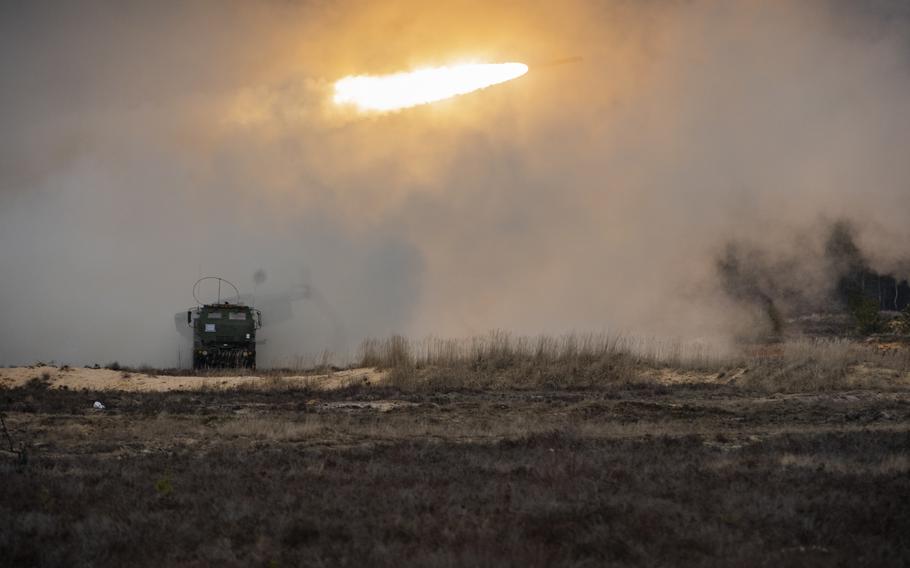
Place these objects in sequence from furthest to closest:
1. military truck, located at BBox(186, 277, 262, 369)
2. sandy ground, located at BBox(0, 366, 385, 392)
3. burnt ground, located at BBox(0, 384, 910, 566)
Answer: military truck, located at BBox(186, 277, 262, 369) < sandy ground, located at BBox(0, 366, 385, 392) < burnt ground, located at BBox(0, 384, 910, 566)

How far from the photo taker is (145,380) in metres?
29.8

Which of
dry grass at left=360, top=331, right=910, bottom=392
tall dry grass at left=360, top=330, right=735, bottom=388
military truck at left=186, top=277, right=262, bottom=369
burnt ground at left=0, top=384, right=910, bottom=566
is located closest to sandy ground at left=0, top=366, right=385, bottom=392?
tall dry grass at left=360, top=330, right=735, bottom=388

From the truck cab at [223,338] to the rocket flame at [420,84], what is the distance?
968 cm

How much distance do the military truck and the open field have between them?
1271 centimetres

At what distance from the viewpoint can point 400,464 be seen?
13.9 metres

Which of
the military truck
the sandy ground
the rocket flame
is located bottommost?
the sandy ground

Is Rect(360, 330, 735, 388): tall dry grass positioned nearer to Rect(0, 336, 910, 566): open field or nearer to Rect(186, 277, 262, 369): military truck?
Rect(0, 336, 910, 566): open field

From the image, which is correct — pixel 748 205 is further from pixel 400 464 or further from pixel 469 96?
pixel 400 464

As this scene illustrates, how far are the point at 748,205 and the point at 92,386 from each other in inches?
1210

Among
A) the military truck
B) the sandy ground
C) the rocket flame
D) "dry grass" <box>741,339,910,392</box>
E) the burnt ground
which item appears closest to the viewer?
the burnt ground

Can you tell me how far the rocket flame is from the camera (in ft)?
109

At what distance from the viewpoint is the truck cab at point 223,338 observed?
121ft

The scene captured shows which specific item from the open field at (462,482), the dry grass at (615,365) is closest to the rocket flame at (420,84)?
the dry grass at (615,365)

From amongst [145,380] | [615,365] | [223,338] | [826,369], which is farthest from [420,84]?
[826,369]
